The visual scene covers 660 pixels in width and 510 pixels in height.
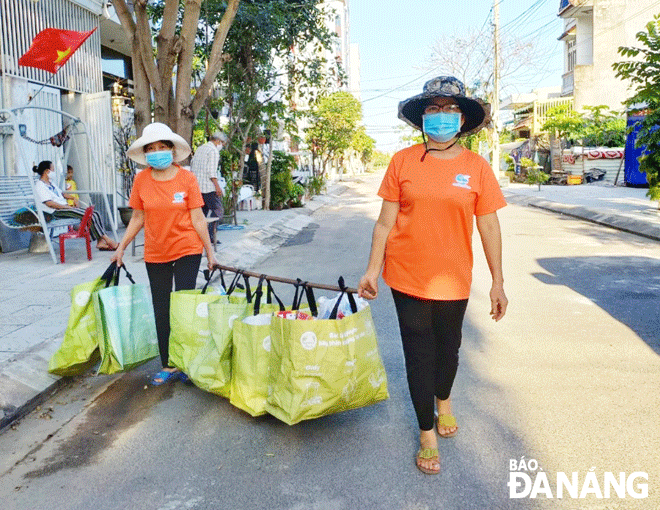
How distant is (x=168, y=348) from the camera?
4.68 m

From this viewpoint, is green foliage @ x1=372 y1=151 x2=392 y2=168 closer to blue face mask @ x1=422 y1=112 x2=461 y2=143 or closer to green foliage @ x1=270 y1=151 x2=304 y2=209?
green foliage @ x1=270 y1=151 x2=304 y2=209

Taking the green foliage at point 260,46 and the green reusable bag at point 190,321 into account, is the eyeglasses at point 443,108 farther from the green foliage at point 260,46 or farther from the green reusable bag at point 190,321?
the green foliage at point 260,46

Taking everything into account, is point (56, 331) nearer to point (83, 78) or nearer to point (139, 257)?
point (139, 257)

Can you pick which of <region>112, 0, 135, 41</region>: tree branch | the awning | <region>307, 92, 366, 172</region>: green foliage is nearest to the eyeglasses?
<region>112, 0, 135, 41</region>: tree branch

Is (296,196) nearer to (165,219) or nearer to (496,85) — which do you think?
(496,85)

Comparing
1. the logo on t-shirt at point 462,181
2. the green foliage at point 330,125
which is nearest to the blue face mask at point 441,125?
the logo on t-shirt at point 462,181

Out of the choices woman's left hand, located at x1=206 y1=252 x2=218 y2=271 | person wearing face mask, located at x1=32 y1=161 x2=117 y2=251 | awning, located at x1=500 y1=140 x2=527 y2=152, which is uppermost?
awning, located at x1=500 y1=140 x2=527 y2=152

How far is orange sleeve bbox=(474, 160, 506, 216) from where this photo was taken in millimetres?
3309

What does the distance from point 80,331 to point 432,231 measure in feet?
8.61

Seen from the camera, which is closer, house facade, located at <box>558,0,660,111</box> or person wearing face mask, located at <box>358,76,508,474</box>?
person wearing face mask, located at <box>358,76,508,474</box>

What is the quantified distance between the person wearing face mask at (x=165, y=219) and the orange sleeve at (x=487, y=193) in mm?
2057

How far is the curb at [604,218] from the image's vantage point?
12.9 metres

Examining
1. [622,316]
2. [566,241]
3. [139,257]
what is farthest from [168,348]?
[566,241]

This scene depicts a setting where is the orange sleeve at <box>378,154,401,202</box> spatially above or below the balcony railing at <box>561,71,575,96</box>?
below
